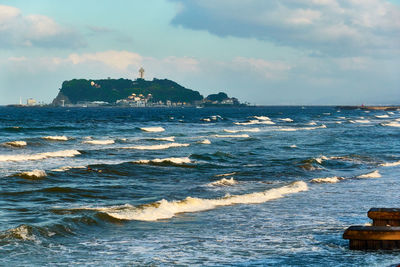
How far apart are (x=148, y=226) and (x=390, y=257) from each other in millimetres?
5860

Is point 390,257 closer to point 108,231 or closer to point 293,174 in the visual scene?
point 108,231

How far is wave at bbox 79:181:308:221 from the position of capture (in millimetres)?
14953

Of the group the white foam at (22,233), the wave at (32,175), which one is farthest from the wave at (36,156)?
the white foam at (22,233)

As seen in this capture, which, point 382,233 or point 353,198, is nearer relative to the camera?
point 382,233

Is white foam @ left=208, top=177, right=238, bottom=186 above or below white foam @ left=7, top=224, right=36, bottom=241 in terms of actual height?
below

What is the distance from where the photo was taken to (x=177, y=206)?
53.5 feet

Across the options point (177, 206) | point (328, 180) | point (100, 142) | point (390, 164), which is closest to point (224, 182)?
point (328, 180)

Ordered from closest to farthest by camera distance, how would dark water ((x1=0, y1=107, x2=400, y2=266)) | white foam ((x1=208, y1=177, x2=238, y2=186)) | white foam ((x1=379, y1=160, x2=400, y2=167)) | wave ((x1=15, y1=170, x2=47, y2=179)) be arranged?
1. dark water ((x1=0, y1=107, x2=400, y2=266))
2. white foam ((x1=208, y1=177, x2=238, y2=186))
3. wave ((x1=15, y1=170, x2=47, y2=179))
4. white foam ((x1=379, y1=160, x2=400, y2=167))

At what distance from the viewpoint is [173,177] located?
80.2 ft

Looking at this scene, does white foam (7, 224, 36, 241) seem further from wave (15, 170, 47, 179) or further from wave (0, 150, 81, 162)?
wave (0, 150, 81, 162)

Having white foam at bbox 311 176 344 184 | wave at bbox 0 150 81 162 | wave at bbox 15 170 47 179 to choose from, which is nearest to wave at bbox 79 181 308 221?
white foam at bbox 311 176 344 184

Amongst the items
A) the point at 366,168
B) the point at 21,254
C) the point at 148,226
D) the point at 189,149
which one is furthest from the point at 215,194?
the point at 189,149

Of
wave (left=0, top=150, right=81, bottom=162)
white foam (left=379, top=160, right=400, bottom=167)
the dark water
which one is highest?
wave (left=0, top=150, right=81, bottom=162)

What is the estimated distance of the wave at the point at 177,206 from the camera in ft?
49.1
